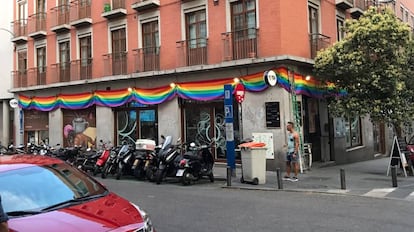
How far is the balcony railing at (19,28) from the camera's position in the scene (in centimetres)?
2763

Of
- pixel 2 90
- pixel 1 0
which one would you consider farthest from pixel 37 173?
pixel 1 0

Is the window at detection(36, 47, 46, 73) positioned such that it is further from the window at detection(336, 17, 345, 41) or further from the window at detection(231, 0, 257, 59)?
the window at detection(336, 17, 345, 41)

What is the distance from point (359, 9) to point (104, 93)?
13.3m

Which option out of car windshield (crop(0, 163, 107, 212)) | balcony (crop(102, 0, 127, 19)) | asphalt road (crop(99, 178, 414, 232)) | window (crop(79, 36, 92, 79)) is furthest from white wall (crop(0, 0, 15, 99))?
car windshield (crop(0, 163, 107, 212))

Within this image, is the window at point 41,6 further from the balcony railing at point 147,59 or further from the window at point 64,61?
the balcony railing at point 147,59

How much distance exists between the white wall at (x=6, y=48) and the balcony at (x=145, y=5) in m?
12.9

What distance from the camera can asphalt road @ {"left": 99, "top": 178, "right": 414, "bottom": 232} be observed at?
724 centimetres

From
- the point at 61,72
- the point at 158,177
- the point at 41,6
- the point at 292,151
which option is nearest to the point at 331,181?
the point at 292,151

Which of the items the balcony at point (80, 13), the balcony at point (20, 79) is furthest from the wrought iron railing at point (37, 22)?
the balcony at point (80, 13)

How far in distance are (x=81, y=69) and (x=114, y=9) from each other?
A: 3970 millimetres

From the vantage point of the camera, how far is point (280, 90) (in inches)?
627

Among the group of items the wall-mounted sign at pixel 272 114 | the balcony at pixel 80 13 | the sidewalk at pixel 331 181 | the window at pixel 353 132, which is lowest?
the sidewalk at pixel 331 181

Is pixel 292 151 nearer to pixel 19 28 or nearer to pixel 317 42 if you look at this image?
pixel 317 42

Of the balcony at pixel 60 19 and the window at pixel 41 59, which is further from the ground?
the balcony at pixel 60 19
